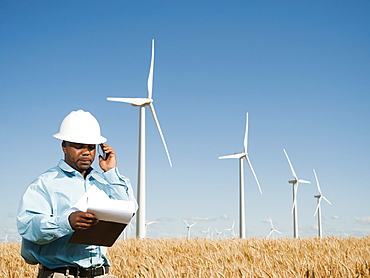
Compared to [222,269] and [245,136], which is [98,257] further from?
[245,136]

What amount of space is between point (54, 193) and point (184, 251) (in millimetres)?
6991

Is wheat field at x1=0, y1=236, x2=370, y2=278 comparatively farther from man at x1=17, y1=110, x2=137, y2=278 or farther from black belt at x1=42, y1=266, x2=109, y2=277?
man at x1=17, y1=110, x2=137, y2=278

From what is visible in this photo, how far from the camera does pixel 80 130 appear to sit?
480 cm

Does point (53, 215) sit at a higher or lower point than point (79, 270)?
higher

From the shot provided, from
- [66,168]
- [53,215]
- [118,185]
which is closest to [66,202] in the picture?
[53,215]

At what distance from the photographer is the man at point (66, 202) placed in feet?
13.9

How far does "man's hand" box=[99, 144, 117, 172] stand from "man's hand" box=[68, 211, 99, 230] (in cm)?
106

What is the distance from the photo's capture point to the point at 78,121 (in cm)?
486

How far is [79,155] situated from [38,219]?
2.76 feet

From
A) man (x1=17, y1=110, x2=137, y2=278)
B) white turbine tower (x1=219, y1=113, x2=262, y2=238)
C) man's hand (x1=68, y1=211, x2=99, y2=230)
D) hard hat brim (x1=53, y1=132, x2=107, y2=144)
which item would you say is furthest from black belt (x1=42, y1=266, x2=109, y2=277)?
white turbine tower (x1=219, y1=113, x2=262, y2=238)

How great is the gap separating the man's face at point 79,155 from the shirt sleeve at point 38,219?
0.42 meters

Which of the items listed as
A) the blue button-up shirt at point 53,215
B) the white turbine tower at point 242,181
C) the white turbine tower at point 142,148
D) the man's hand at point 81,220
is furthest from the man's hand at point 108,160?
the white turbine tower at point 242,181

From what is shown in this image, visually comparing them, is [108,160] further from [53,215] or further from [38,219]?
[38,219]

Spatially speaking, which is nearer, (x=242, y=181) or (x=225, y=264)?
(x=225, y=264)
